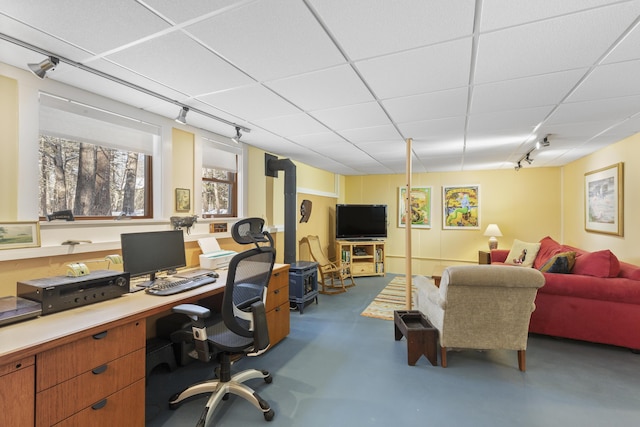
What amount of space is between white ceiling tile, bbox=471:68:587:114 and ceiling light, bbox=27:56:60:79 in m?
2.89

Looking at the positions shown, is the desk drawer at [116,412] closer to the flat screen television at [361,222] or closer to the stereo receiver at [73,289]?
the stereo receiver at [73,289]

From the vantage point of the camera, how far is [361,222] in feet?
21.8

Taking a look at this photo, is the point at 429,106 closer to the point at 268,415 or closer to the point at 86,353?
the point at 268,415

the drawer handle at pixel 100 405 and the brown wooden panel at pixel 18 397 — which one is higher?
the brown wooden panel at pixel 18 397

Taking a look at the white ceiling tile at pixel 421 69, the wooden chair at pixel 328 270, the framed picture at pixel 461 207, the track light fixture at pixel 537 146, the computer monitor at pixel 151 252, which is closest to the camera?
the white ceiling tile at pixel 421 69

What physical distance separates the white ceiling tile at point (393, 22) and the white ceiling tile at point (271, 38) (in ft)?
0.33

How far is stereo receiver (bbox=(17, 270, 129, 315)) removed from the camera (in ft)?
5.41

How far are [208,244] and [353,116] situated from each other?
2062mm

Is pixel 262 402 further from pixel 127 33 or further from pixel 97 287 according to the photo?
pixel 127 33

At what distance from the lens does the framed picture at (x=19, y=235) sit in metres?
1.87

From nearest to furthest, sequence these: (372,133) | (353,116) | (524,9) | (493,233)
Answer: (524,9), (353,116), (372,133), (493,233)

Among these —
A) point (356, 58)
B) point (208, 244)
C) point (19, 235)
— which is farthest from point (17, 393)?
point (356, 58)

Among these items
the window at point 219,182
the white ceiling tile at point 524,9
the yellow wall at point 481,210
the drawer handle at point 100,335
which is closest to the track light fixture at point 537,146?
the yellow wall at point 481,210

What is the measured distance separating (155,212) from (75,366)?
5.54 feet
